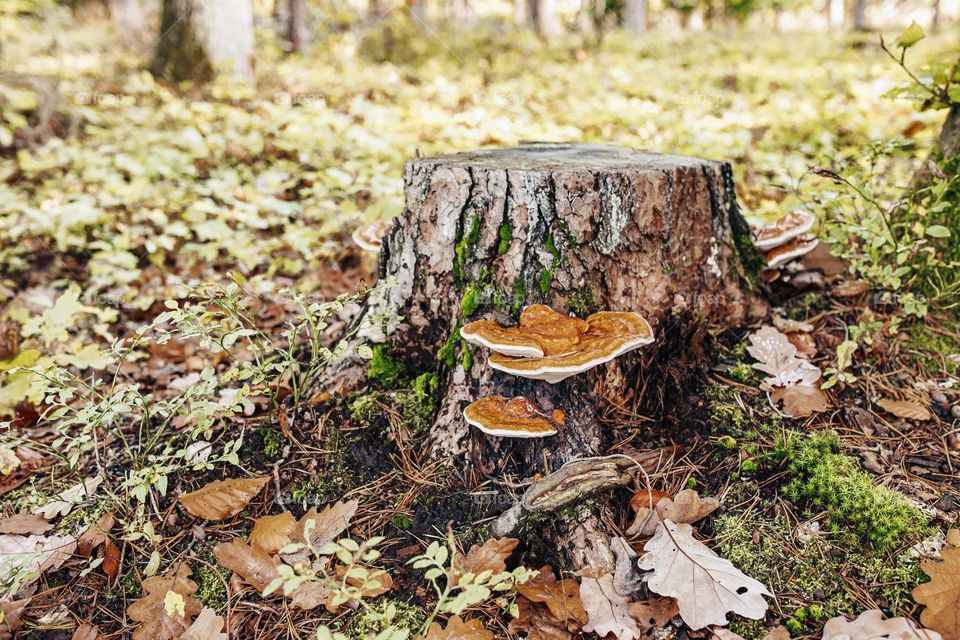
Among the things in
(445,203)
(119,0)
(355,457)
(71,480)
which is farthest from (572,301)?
(119,0)

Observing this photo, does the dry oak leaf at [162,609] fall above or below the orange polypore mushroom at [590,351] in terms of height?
below

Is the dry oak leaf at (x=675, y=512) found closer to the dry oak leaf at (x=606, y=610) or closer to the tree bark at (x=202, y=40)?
the dry oak leaf at (x=606, y=610)

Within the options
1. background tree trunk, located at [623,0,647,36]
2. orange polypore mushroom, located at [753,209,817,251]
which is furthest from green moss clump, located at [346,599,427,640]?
background tree trunk, located at [623,0,647,36]

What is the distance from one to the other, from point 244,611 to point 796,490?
8.34ft

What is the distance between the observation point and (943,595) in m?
2.14

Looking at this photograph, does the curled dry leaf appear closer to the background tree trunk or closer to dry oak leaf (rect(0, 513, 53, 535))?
dry oak leaf (rect(0, 513, 53, 535))

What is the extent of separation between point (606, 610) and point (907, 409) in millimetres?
1960

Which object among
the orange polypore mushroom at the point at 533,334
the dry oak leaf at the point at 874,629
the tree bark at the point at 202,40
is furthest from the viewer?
the tree bark at the point at 202,40

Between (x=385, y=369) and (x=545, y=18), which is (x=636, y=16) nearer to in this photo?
(x=545, y=18)

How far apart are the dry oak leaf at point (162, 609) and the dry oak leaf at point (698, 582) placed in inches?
76.7

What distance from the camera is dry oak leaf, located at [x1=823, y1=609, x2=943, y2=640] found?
205 centimetres

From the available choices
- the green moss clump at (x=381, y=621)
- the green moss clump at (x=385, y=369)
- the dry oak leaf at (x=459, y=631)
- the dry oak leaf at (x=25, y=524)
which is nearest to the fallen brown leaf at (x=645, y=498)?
the dry oak leaf at (x=459, y=631)

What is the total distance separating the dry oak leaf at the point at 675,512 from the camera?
2576 mm

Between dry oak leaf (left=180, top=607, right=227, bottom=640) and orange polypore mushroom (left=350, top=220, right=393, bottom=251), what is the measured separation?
2138 mm
